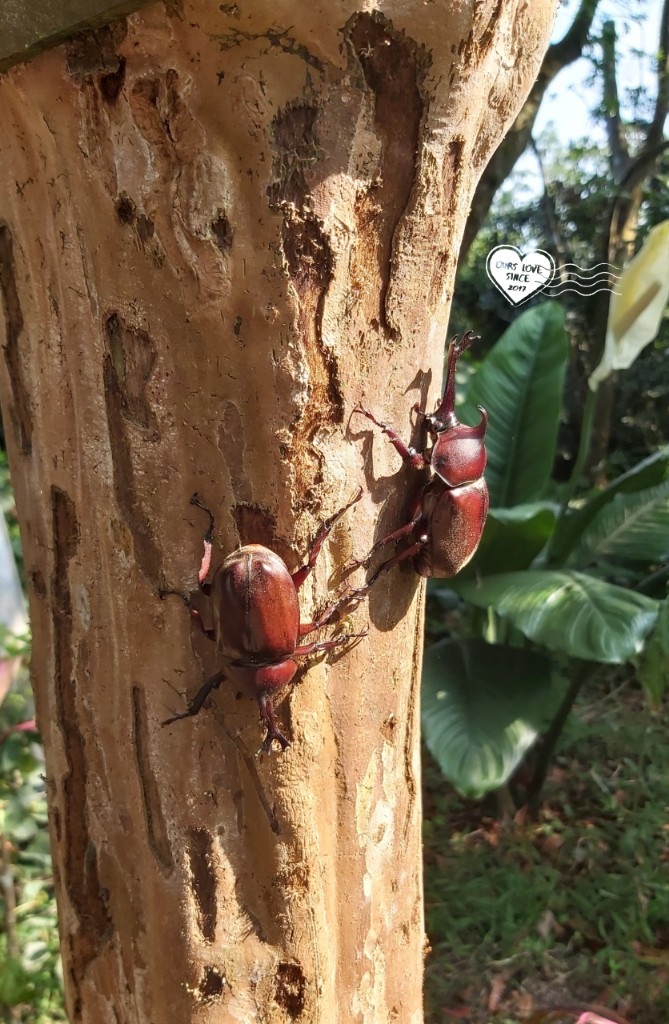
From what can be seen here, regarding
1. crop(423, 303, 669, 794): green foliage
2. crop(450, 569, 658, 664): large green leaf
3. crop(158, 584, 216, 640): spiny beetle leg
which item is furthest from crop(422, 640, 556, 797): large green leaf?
crop(158, 584, 216, 640): spiny beetle leg

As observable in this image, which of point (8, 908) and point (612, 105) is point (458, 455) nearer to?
point (612, 105)

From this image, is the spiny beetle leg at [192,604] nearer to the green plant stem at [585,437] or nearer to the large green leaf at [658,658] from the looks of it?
the green plant stem at [585,437]

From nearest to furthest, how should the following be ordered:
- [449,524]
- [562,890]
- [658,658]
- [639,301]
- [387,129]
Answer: [387,129], [449,524], [639,301], [658,658], [562,890]

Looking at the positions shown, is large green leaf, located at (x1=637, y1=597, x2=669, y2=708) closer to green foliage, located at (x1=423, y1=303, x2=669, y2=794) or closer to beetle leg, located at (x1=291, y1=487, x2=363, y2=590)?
green foliage, located at (x1=423, y1=303, x2=669, y2=794)

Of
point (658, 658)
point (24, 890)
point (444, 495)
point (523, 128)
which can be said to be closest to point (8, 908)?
point (24, 890)

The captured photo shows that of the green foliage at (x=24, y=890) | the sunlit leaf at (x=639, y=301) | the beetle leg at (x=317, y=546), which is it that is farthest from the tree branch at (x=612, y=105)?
the green foliage at (x=24, y=890)
